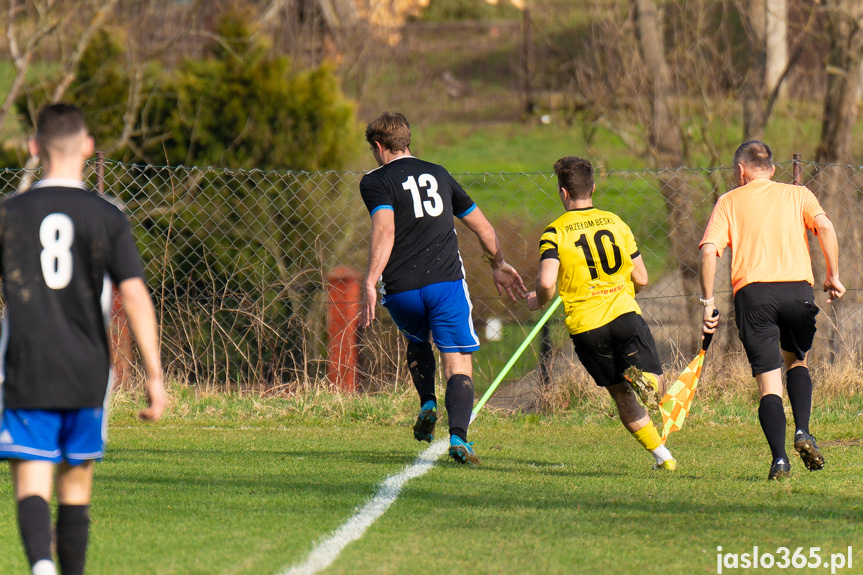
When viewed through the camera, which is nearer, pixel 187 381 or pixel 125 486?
pixel 125 486

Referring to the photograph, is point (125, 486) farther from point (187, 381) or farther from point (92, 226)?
point (187, 381)

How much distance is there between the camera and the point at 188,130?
13406 millimetres

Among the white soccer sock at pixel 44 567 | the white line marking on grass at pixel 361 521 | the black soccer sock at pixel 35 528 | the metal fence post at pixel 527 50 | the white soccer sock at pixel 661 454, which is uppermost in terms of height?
the metal fence post at pixel 527 50

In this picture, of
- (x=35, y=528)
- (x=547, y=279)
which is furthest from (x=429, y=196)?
(x=35, y=528)

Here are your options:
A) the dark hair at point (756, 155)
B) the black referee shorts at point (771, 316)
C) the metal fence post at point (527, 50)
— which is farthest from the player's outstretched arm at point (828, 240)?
the metal fence post at point (527, 50)

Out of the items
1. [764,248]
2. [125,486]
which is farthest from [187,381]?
[764,248]

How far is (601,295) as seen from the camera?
5.21 meters

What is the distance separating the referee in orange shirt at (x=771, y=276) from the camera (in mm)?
5105

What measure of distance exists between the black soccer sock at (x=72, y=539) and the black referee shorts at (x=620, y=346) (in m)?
2.91

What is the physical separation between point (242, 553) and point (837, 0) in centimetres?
1051

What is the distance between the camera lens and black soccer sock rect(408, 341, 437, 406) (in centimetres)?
587

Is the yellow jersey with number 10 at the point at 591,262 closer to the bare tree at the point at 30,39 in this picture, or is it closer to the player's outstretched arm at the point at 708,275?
the player's outstretched arm at the point at 708,275

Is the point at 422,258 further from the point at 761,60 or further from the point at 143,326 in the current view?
the point at 761,60

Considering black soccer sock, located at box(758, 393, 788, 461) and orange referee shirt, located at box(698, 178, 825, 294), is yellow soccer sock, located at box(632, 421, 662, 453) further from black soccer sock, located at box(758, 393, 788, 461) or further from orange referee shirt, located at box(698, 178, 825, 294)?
orange referee shirt, located at box(698, 178, 825, 294)
